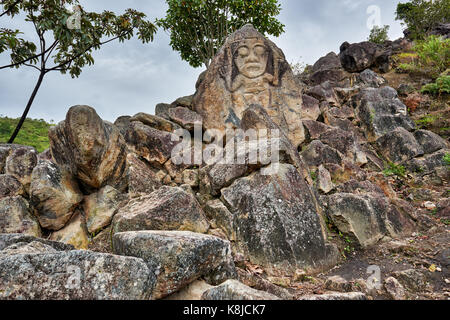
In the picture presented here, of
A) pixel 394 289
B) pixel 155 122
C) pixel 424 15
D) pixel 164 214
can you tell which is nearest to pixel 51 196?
pixel 164 214

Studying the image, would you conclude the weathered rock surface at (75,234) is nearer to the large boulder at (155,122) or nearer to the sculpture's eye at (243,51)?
the large boulder at (155,122)

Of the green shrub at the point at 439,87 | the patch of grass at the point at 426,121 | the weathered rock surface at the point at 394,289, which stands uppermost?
the green shrub at the point at 439,87

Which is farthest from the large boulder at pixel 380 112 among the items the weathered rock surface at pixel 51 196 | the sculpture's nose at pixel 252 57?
the weathered rock surface at pixel 51 196

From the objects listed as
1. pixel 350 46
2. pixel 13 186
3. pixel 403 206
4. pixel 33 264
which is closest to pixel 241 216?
pixel 33 264

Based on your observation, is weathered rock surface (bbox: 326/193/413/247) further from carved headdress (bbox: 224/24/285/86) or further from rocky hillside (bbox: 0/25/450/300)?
carved headdress (bbox: 224/24/285/86)

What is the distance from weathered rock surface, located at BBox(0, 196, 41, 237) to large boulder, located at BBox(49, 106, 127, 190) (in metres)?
1.14

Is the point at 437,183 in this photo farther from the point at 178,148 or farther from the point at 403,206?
the point at 178,148

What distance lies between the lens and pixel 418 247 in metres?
5.73

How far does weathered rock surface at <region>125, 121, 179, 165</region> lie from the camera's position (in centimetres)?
812

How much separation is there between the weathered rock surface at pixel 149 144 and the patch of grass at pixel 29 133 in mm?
9976

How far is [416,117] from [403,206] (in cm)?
939

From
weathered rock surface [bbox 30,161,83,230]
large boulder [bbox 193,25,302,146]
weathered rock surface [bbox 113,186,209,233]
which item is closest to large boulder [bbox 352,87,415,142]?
large boulder [bbox 193,25,302,146]

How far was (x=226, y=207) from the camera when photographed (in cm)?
593

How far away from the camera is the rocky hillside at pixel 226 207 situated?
3105 mm
